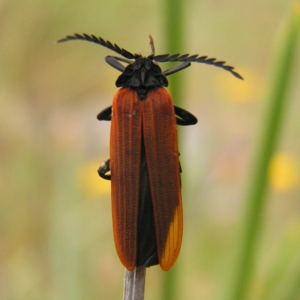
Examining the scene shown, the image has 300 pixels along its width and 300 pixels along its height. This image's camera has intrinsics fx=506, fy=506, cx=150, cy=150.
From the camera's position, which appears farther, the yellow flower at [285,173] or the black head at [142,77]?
the yellow flower at [285,173]

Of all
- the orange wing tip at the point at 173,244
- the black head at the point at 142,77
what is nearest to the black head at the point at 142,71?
the black head at the point at 142,77

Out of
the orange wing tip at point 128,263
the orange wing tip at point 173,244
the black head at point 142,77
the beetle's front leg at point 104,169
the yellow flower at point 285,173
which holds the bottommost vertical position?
the orange wing tip at point 128,263

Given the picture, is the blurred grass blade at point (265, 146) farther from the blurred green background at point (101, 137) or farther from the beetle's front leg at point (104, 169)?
the blurred green background at point (101, 137)

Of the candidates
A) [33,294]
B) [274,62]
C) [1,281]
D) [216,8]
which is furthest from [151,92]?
[216,8]

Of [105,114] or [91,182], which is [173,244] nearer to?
[105,114]

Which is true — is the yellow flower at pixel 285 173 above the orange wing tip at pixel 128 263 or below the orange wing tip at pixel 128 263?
above

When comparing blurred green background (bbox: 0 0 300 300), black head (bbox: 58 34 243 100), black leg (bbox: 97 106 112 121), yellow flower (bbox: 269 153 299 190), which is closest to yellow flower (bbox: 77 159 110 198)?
blurred green background (bbox: 0 0 300 300)

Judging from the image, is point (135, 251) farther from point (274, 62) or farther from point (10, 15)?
point (10, 15)

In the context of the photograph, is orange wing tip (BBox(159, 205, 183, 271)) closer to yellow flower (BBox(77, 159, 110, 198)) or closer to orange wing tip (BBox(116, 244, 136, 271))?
orange wing tip (BBox(116, 244, 136, 271))
